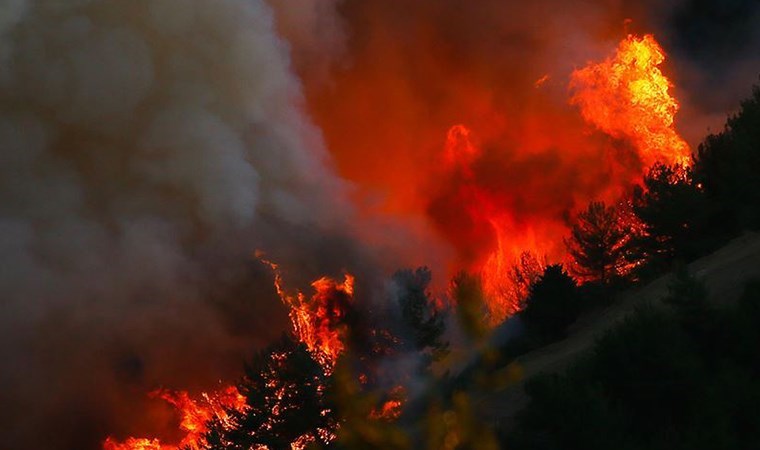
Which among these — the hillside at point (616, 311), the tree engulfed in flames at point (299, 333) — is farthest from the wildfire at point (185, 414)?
the hillside at point (616, 311)

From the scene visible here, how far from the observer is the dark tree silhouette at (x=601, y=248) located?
130 feet

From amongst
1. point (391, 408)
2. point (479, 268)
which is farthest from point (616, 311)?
point (479, 268)

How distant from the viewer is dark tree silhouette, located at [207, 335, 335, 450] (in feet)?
82.5

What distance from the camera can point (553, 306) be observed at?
3250cm

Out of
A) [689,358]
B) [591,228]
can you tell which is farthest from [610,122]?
[689,358]

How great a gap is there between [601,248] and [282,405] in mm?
18764

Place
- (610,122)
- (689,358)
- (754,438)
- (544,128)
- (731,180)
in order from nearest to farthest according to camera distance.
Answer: (754,438)
(689,358)
(731,180)
(610,122)
(544,128)

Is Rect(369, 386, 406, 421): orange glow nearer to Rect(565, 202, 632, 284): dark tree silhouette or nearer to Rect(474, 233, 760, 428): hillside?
Rect(474, 233, 760, 428): hillside

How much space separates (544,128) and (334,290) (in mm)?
34065

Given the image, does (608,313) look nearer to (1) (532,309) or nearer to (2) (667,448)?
(1) (532,309)

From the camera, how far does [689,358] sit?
727 inches

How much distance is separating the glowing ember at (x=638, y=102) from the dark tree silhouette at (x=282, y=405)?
34.4m

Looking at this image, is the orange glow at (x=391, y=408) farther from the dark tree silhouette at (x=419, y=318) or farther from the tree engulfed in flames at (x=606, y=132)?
the tree engulfed in flames at (x=606, y=132)

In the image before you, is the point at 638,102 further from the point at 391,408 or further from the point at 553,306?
the point at 391,408
